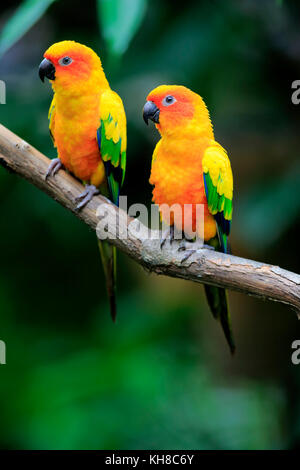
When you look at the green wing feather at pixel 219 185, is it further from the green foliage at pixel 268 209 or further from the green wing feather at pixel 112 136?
the green foliage at pixel 268 209

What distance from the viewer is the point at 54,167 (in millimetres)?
1964

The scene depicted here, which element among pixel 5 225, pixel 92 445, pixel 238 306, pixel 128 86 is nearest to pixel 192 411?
pixel 92 445

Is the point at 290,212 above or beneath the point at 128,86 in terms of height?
beneath

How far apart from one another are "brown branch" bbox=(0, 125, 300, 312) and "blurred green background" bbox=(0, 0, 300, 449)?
0.54 meters

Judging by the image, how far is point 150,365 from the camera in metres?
3.69

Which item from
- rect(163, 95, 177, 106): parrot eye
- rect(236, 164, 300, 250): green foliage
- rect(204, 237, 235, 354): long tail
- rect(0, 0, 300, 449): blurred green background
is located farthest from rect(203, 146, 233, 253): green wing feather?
rect(236, 164, 300, 250): green foliage

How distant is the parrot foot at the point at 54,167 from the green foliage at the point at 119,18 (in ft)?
1.70

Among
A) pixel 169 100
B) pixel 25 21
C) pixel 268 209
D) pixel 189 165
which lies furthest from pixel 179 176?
pixel 268 209

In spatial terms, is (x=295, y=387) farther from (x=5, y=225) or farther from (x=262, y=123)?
(x=5, y=225)

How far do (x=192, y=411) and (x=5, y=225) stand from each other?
75.3 inches

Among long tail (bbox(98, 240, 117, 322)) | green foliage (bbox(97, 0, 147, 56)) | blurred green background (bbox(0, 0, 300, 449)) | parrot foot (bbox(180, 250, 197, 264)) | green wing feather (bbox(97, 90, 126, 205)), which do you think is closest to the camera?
green foliage (bbox(97, 0, 147, 56))

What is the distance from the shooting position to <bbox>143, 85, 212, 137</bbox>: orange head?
1626mm

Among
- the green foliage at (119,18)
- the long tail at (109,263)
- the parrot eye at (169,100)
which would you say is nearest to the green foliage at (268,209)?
the long tail at (109,263)

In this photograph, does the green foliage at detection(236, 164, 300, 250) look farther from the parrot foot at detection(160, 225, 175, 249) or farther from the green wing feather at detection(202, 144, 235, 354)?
the parrot foot at detection(160, 225, 175, 249)
